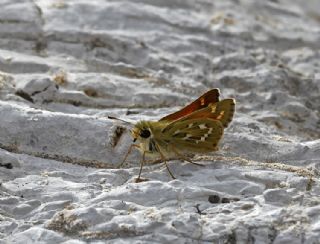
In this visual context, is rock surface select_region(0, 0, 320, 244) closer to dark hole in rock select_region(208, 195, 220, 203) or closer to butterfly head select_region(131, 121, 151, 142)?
dark hole in rock select_region(208, 195, 220, 203)

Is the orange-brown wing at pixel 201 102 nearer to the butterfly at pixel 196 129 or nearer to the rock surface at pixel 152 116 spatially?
the butterfly at pixel 196 129

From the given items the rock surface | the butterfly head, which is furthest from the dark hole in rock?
the butterfly head

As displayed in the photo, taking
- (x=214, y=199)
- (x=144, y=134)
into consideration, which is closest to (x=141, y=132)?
(x=144, y=134)

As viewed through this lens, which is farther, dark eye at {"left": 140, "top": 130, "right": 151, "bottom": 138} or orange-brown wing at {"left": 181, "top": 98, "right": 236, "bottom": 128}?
orange-brown wing at {"left": 181, "top": 98, "right": 236, "bottom": 128}

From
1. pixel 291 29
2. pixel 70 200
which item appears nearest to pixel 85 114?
pixel 70 200

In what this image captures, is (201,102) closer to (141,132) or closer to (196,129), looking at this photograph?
(196,129)

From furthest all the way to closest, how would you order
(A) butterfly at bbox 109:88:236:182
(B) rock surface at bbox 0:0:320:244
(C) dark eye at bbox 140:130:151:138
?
1. (A) butterfly at bbox 109:88:236:182
2. (C) dark eye at bbox 140:130:151:138
3. (B) rock surface at bbox 0:0:320:244

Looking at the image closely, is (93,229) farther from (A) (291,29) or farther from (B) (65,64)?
(A) (291,29)
